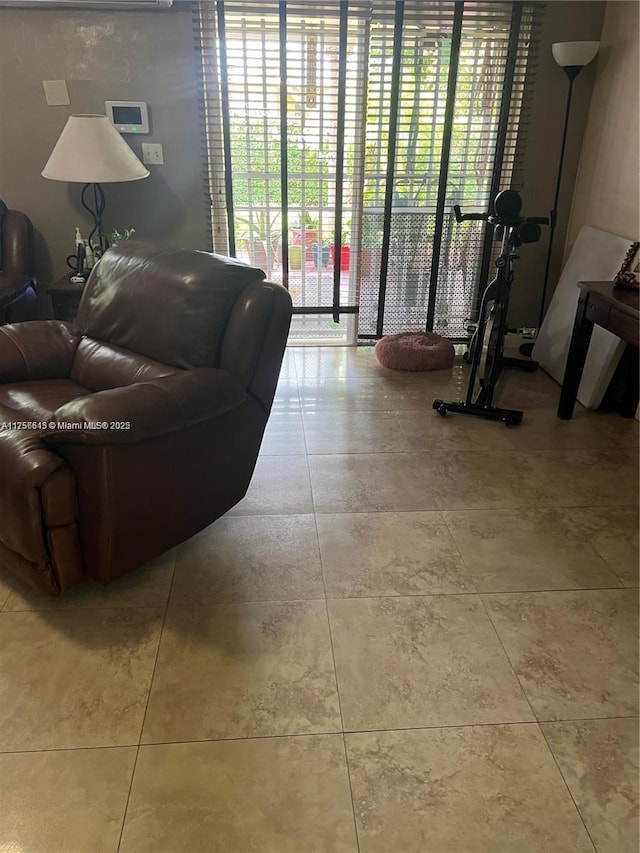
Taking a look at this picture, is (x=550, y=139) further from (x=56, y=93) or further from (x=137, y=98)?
(x=56, y=93)

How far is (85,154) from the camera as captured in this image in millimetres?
3049

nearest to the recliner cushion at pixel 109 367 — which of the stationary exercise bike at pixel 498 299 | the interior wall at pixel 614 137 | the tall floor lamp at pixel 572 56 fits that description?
the stationary exercise bike at pixel 498 299

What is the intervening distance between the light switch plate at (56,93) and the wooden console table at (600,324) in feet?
9.50

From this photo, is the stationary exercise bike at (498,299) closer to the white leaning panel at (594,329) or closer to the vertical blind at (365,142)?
the white leaning panel at (594,329)

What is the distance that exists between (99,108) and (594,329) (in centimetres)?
296

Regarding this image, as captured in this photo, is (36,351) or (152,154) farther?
(152,154)

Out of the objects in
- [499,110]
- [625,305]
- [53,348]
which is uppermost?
[499,110]

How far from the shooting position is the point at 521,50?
3512mm

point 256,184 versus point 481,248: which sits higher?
point 256,184

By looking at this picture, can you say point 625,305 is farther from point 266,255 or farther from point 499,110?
point 266,255

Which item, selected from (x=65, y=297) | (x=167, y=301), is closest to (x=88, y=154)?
(x=65, y=297)

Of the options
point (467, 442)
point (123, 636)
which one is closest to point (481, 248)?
point (467, 442)

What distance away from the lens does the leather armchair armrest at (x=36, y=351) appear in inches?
90.7

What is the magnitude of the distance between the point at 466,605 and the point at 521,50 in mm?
3180
